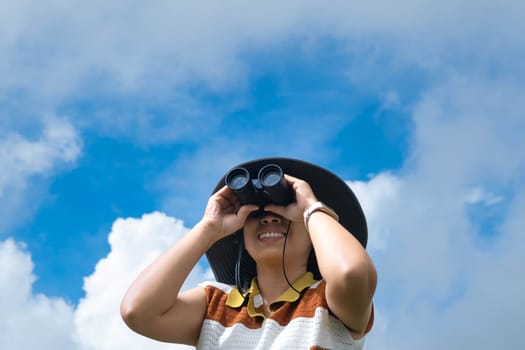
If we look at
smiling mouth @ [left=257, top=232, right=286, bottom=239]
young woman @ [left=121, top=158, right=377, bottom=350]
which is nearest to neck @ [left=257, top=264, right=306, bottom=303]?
young woman @ [left=121, top=158, right=377, bottom=350]

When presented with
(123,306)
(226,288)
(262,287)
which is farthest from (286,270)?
(123,306)

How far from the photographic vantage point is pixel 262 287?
2697 mm

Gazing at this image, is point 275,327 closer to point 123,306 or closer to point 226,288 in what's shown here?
point 226,288

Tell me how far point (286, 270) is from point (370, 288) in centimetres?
50

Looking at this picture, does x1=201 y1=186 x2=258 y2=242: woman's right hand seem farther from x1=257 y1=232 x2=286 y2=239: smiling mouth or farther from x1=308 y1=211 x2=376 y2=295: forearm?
x1=308 y1=211 x2=376 y2=295: forearm

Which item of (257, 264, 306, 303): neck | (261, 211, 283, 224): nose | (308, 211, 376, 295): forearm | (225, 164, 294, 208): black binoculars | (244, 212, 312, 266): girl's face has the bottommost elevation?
(308, 211, 376, 295): forearm

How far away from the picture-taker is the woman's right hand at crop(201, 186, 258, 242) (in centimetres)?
272

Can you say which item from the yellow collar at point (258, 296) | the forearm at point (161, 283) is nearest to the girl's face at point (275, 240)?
the yellow collar at point (258, 296)

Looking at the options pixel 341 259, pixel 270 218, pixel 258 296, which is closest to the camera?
pixel 341 259

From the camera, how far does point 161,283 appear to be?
2477 millimetres

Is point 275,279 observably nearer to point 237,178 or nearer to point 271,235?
point 271,235

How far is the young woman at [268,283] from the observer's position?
7.59 ft

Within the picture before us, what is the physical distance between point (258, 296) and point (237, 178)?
538mm

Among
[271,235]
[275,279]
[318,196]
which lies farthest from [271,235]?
[318,196]
